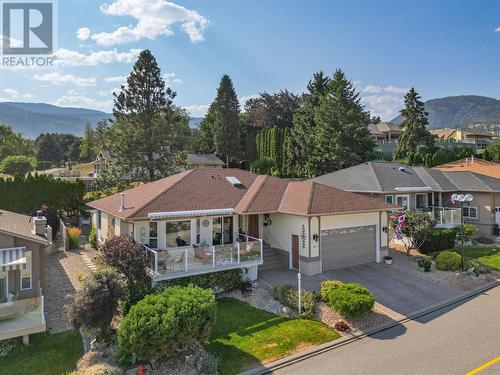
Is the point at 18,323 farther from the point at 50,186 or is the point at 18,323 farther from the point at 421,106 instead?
the point at 421,106

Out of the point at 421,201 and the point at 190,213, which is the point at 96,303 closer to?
the point at 190,213

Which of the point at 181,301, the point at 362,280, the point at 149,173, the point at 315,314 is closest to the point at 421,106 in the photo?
the point at 149,173

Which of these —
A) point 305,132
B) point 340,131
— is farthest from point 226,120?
point 340,131

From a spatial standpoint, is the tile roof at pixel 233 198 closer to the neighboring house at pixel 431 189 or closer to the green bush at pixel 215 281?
the green bush at pixel 215 281

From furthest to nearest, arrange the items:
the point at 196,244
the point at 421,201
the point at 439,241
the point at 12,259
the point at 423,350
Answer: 1. the point at 421,201
2. the point at 439,241
3. the point at 196,244
4. the point at 12,259
5. the point at 423,350

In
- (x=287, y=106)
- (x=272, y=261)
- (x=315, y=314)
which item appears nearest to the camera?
(x=315, y=314)

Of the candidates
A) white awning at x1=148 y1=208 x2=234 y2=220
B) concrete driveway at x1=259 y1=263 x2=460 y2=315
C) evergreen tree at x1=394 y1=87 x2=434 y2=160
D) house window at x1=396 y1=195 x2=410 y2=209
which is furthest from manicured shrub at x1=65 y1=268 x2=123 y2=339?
evergreen tree at x1=394 y1=87 x2=434 y2=160
